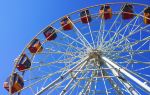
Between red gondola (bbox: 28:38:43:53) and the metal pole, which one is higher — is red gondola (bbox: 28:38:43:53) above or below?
above

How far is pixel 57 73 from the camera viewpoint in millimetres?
18406

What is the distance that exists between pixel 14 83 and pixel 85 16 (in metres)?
5.94

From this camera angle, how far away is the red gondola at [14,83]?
1890 cm

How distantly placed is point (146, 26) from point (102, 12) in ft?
9.18

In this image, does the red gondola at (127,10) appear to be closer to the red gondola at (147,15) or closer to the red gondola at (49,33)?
the red gondola at (147,15)

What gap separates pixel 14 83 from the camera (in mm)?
19109

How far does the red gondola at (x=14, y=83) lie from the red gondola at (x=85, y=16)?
5.43 m

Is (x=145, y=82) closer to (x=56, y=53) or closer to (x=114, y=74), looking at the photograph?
(x=114, y=74)

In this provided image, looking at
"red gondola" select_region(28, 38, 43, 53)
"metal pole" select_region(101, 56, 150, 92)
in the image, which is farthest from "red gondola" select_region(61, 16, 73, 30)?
"metal pole" select_region(101, 56, 150, 92)

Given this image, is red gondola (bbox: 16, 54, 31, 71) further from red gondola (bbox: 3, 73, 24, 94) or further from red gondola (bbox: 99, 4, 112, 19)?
red gondola (bbox: 99, 4, 112, 19)

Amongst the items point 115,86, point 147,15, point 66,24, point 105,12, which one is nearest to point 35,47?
point 66,24

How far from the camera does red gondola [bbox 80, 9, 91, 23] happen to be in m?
22.5

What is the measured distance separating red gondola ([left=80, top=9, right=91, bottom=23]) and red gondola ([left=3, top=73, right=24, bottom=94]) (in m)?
5.43

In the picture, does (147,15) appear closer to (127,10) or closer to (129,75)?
(127,10)
